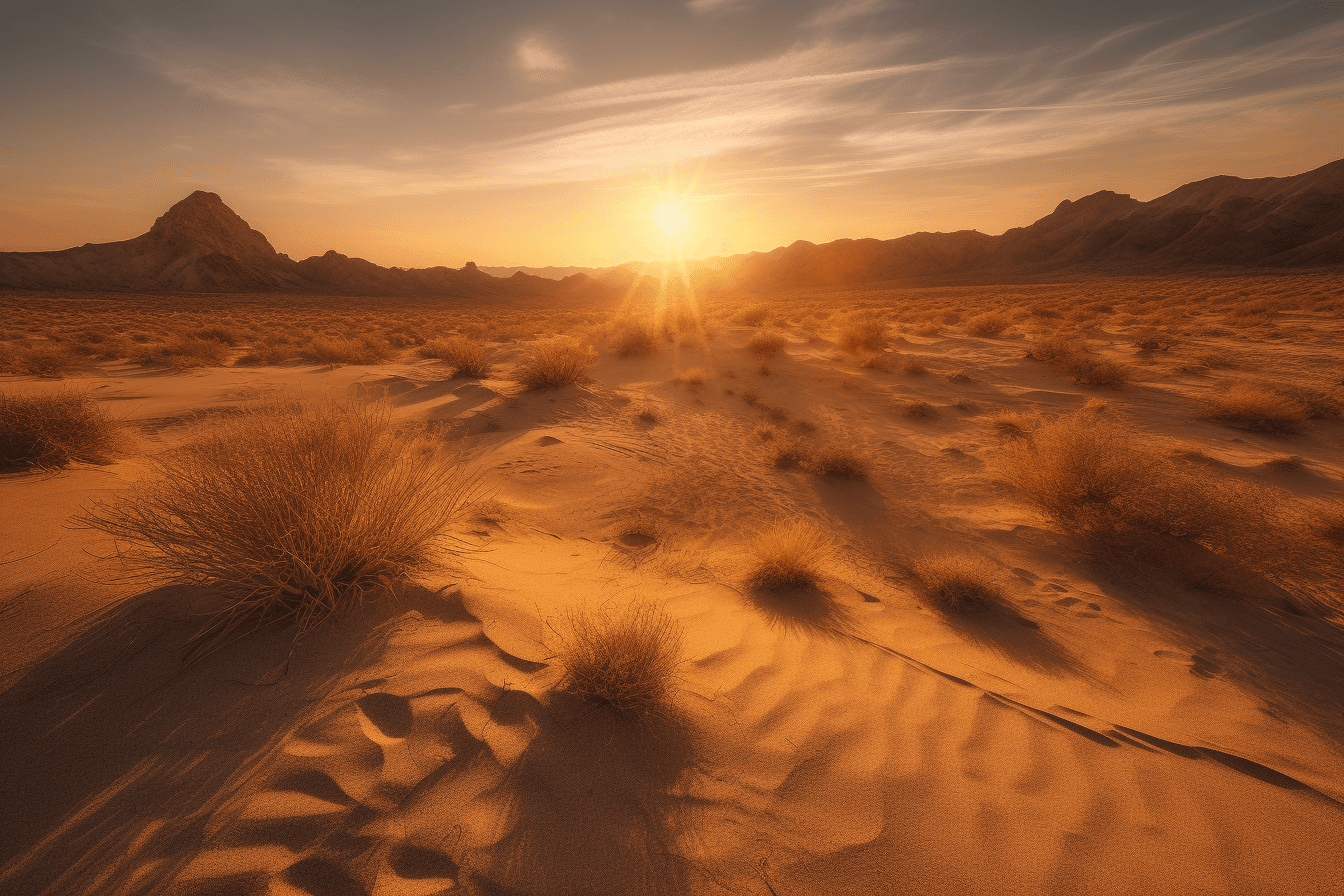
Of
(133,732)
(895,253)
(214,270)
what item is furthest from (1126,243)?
(214,270)

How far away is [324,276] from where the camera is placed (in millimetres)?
68562

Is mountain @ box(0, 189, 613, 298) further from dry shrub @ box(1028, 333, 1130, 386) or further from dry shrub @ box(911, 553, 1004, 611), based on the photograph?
dry shrub @ box(911, 553, 1004, 611)

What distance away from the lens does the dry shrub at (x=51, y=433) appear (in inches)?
156

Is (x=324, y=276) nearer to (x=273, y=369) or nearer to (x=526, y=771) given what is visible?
(x=273, y=369)

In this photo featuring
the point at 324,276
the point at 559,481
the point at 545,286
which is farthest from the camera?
the point at 545,286

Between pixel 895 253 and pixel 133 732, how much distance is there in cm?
9122

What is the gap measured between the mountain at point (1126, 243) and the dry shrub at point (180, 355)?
7004 centimetres

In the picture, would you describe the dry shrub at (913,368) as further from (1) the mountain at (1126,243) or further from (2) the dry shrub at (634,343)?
(1) the mountain at (1126,243)

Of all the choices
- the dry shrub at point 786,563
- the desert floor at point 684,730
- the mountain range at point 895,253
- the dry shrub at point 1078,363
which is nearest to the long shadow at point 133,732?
the desert floor at point 684,730

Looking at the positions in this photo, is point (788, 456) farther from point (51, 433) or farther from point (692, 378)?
point (51, 433)

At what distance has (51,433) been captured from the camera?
410cm

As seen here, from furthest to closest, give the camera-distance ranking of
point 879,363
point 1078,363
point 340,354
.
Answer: point 340,354, point 879,363, point 1078,363

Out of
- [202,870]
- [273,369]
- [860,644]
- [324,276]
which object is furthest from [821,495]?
[324,276]

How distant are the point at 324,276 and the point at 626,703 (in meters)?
84.9
